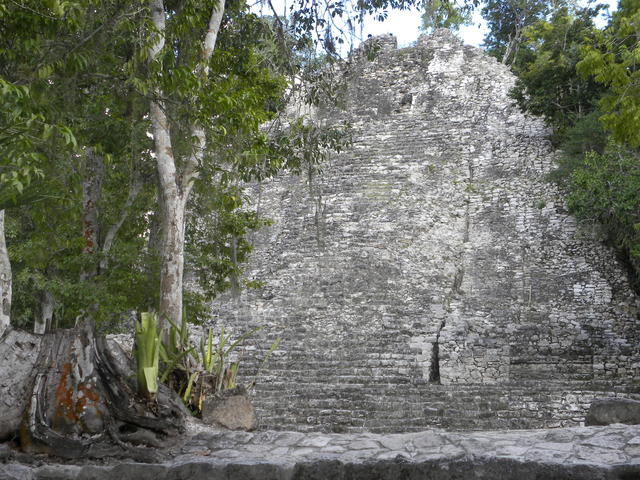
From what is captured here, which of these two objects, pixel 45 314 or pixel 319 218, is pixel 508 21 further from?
pixel 45 314

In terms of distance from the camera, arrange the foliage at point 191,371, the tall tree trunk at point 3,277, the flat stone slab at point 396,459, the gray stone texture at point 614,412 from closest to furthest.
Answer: the flat stone slab at point 396,459 < the gray stone texture at point 614,412 < the foliage at point 191,371 < the tall tree trunk at point 3,277

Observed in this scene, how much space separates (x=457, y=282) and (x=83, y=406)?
8.04 m

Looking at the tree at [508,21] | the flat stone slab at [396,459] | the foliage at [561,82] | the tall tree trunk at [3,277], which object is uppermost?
the tree at [508,21]

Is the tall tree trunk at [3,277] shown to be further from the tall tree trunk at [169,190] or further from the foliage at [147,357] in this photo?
the foliage at [147,357]

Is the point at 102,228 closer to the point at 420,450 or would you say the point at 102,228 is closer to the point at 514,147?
the point at 420,450

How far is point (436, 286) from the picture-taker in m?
11.1

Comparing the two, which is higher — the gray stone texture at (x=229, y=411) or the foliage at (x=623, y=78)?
the foliage at (x=623, y=78)

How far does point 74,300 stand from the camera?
7.78 m


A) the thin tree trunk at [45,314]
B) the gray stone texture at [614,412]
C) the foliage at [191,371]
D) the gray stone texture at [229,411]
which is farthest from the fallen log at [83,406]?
the thin tree trunk at [45,314]

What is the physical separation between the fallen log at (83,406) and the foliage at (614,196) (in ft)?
24.9

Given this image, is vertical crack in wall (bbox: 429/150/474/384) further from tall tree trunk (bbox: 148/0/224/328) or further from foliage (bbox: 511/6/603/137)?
tall tree trunk (bbox: 148/0/224/328)

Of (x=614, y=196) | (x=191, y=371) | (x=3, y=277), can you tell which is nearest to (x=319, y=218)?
(x=614, y=196)

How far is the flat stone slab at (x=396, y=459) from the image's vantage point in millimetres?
2904

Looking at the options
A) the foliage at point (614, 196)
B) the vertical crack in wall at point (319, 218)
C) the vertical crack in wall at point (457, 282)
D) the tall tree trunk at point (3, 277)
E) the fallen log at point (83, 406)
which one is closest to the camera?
the fallen log at point (83, 406)
